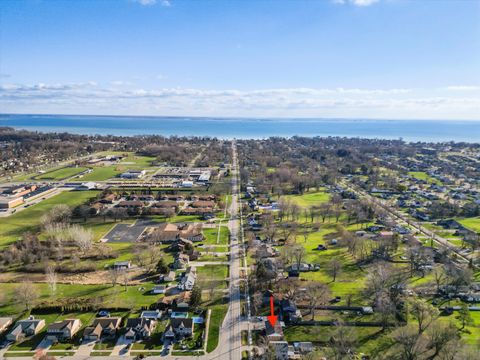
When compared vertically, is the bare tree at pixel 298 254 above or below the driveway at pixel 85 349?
above

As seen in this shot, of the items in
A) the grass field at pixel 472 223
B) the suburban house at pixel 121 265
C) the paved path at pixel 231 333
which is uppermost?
the grass field at pixel 472 223

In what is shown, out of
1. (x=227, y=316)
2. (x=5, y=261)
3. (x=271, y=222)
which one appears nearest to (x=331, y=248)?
(x=271, y=222)

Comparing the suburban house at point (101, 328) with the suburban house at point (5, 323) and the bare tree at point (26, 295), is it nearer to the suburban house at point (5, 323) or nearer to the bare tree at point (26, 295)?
the suburban house at point (5, 323)

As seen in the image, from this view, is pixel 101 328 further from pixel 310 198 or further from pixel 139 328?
pixel 310 198

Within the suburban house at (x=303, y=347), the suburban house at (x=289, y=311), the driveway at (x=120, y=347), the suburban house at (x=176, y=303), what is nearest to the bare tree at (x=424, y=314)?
the suburban house at (x=303, y=347)

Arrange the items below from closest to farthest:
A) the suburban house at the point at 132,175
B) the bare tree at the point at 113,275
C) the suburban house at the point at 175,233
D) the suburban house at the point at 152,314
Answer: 1. the suburban house at the point at 152,314
2. the bare tree at the point at 113,275
3. the suburban house at the point at 175,233
4. the suburban house at the point at 132,175

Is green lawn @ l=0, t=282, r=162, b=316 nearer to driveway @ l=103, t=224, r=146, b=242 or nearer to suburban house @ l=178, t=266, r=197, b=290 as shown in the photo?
suburban house @ l=178, t=266, r=197, b=290

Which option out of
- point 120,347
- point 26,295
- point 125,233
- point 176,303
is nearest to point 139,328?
point 120,347

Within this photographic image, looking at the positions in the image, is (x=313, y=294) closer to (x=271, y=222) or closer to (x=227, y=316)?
(x=227, y=316)
